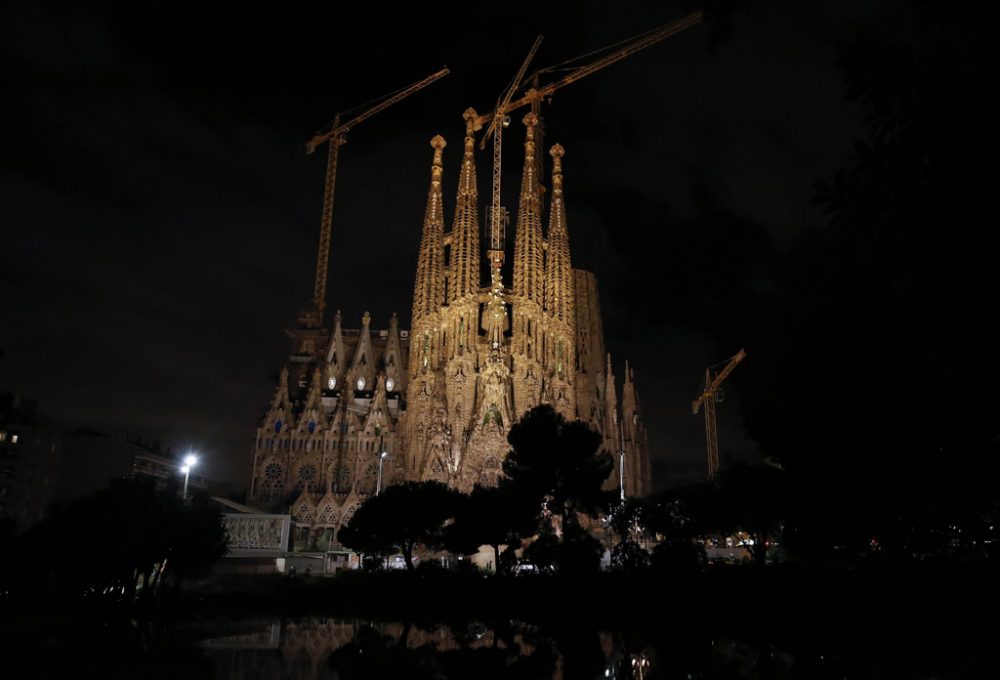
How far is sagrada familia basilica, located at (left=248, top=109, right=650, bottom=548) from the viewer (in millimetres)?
74812

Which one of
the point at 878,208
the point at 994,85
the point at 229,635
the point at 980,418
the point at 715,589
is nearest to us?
the point at 994,85

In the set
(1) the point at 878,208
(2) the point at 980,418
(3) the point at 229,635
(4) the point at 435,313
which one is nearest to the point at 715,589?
(2) the point at 980,418

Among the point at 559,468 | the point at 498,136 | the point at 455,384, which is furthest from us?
→ the point at 498,136

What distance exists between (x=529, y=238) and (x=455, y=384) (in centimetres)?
2230

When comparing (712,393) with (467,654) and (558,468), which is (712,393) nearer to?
(558,468)

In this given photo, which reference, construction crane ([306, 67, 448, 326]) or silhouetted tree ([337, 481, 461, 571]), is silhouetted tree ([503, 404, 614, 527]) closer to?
silhouetted tree ([337, 481, 461, 571])

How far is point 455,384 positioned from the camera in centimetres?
7631

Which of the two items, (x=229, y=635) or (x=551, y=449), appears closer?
(x=229, y=635)

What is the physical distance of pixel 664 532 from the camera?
168 feet

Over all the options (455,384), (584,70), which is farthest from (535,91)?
(455,384)

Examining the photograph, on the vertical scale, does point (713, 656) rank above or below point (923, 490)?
below

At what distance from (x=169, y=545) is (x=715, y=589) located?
27.0 metres

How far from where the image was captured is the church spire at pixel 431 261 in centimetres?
8238

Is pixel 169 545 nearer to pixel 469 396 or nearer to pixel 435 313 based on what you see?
pixel 469 396
